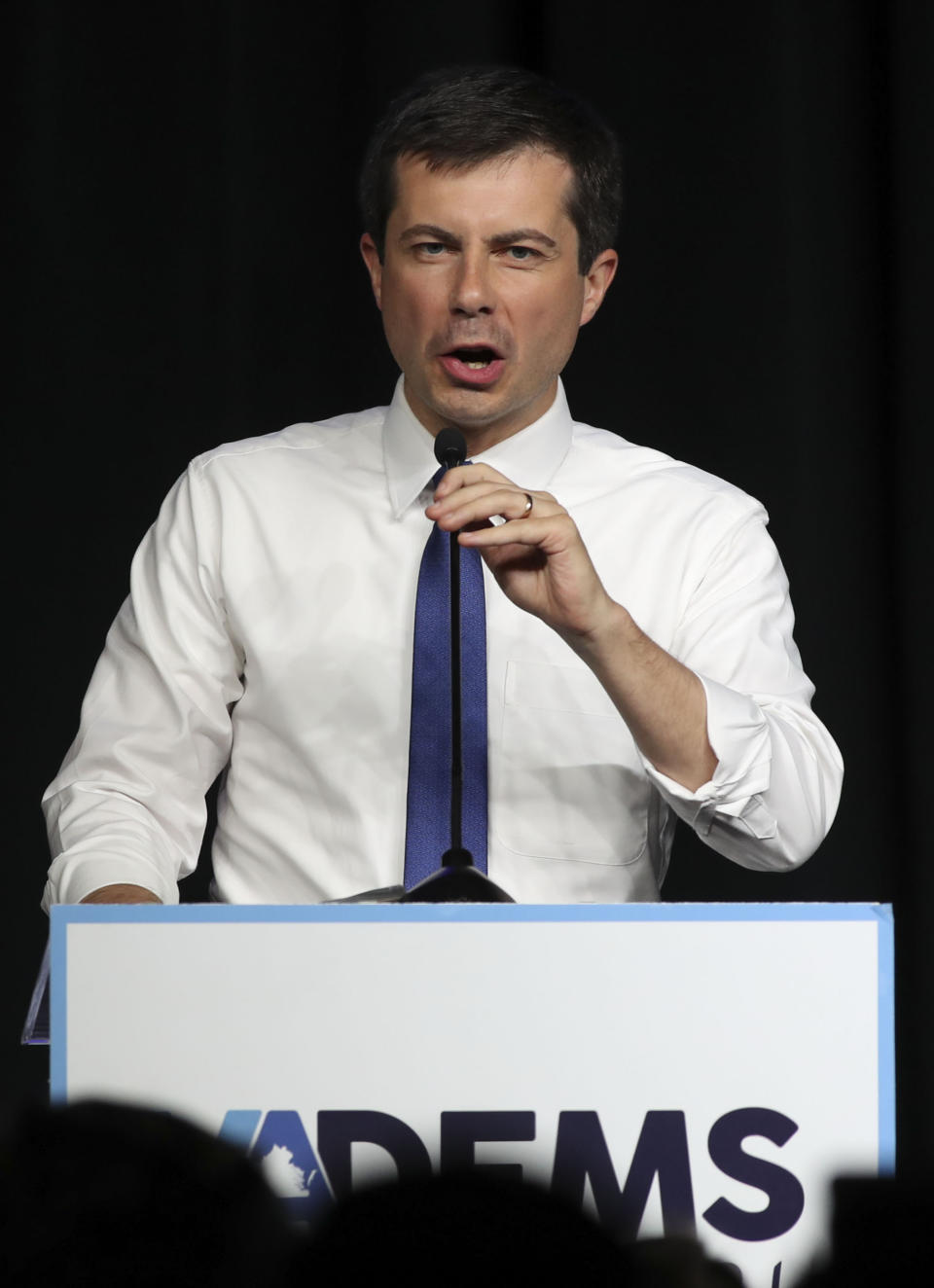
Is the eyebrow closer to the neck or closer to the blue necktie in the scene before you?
the neck

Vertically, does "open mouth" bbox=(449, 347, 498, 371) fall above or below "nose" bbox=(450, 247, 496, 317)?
below

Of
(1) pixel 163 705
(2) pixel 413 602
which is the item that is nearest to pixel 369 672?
(2) pixel 413 602

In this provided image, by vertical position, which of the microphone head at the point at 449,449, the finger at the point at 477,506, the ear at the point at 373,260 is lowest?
the finger at the point at 477,506

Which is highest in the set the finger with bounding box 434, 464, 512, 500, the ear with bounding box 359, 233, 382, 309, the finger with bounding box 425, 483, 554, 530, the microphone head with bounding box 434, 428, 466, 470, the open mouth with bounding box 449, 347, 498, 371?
the ear with bounding box 359, 233, 382, 309

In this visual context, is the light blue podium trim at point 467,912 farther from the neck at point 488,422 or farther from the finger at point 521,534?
the neck at point 488,422

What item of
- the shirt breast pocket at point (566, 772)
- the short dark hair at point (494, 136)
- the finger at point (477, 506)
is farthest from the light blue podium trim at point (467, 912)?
the short dark hair at point (494, 136)

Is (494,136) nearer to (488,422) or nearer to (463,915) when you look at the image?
(488,422)

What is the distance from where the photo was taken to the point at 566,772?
6.17 feet

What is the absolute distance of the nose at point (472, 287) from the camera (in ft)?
5.91

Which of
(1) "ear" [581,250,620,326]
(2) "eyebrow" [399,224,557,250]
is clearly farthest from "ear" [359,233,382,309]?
(1) "ear" [581,250,620,326]

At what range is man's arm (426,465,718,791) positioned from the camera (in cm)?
138

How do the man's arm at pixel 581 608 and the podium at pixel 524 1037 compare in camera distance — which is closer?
the podium at pixel 524 1037

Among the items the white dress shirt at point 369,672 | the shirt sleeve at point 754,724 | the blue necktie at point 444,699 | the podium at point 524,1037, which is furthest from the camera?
the white dress shirt at point 369,672

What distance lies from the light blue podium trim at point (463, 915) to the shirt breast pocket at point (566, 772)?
2.57 feet
